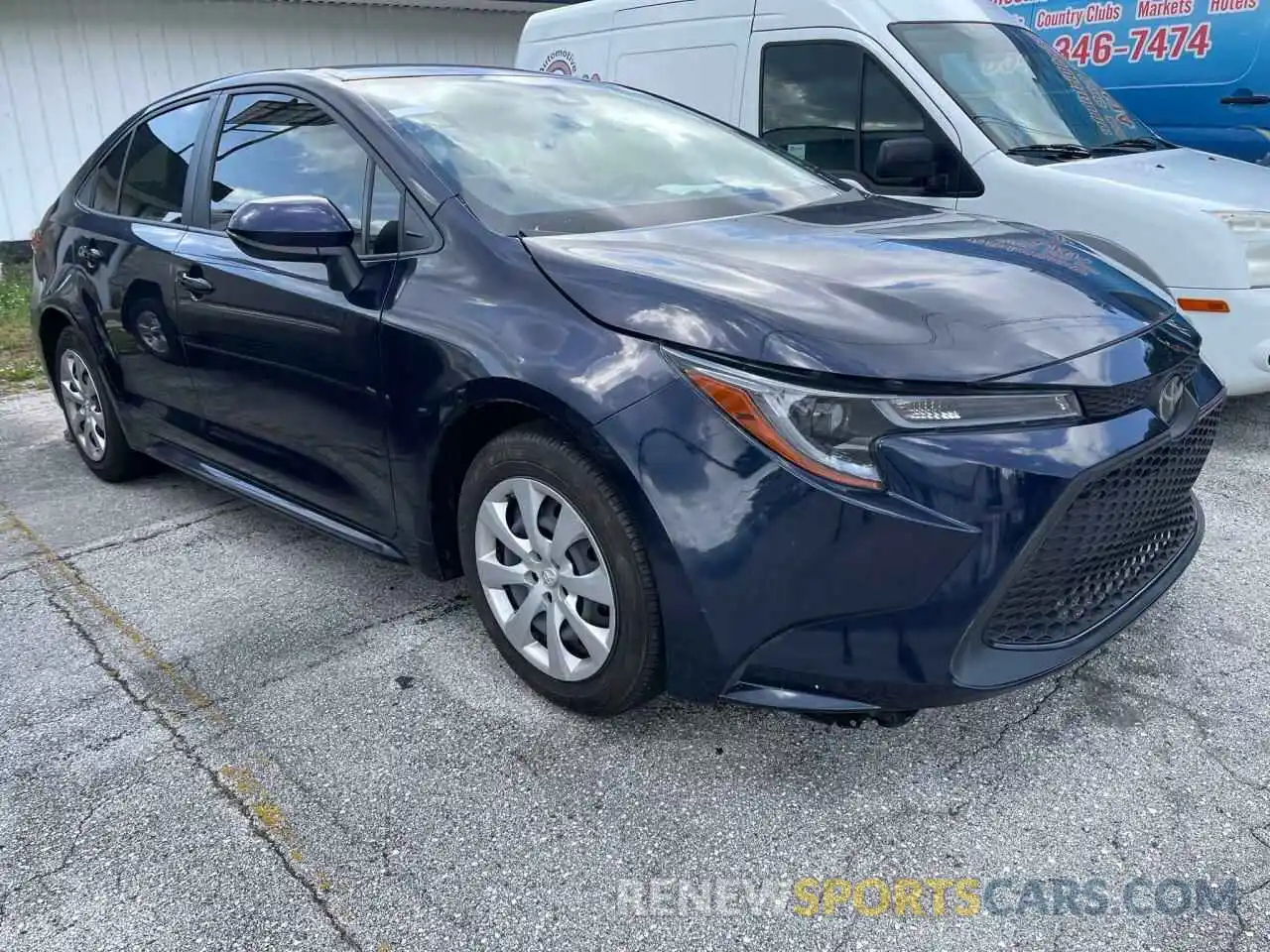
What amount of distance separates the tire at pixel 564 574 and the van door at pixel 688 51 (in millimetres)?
3806

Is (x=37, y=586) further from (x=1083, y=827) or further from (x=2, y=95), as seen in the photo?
(x=2, y=95)

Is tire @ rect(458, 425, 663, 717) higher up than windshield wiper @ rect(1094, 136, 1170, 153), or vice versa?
windshield wiper @ rect(1094, 136, 1170, 153)

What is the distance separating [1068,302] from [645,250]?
3.19ft

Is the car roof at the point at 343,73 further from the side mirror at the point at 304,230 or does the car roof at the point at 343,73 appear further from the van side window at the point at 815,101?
the van side window at the point at 815,101

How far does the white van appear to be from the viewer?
4.20 m

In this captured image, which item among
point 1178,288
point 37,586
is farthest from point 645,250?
point 1178,288

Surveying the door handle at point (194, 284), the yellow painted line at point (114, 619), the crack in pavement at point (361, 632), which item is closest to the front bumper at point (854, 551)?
the crack in pavement at point (361, 632)

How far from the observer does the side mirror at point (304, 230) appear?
107 inches

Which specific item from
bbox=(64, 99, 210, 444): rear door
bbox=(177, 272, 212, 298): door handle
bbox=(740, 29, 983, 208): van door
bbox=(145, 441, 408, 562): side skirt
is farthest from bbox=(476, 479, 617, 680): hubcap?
bbox=(740, 29, 983, 208): van door

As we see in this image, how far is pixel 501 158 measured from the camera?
2.88 meters

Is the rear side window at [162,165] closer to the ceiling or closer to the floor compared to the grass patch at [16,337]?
closer to the ceiling

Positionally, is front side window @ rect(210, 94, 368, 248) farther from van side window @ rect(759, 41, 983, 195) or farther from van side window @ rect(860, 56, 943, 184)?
van side window @ rect(860, 56, 943, 184)

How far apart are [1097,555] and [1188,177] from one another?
123 inches

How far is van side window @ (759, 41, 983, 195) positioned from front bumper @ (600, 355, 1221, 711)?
289 centimetres
